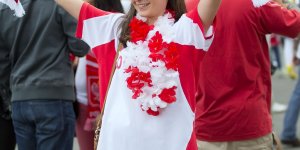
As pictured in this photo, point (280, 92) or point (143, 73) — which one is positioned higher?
point (143, 73)

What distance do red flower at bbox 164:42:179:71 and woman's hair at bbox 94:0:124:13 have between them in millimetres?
1622

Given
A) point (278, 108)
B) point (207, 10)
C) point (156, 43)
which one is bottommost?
point (278, 108)

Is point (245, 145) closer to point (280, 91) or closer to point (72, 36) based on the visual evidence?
point (72, 36)

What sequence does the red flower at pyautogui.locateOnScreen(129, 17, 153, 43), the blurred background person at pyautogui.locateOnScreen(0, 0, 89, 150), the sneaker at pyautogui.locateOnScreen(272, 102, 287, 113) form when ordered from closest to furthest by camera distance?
the red flower at pyautogui.locateOnScreen(129, 17, 153, 43) → the blurred background person at pyautogui.locateOnScreen(0, 0, 89, 150) → the sneaker at pyautogui.locateOnScreen(272, 102, 287, 113)

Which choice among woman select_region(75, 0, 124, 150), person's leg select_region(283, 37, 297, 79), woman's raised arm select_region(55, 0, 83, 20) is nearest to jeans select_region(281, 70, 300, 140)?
woman select_region(75, 0, 124, 150)

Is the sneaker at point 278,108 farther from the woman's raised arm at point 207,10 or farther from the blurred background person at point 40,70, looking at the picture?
the woman's raised arm at point 207,10

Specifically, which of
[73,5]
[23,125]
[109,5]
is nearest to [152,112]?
[73,5]

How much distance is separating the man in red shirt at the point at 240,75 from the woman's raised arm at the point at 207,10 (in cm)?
66

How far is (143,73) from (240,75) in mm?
813

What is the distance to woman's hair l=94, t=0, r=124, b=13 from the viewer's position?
170 inches

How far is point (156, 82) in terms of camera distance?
2.79 metres

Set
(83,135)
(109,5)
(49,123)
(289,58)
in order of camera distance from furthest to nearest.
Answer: (289,58) → (83,135) → (109,5) → (49,123)

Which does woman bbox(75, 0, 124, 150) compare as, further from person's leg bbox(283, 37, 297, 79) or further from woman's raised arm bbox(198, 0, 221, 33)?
person's leg bbox(283, 37, 297, 79)

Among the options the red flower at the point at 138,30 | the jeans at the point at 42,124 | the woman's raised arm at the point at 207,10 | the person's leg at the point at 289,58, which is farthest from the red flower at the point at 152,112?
the person's leg at the point at 289,58
